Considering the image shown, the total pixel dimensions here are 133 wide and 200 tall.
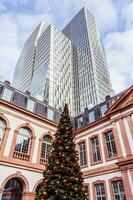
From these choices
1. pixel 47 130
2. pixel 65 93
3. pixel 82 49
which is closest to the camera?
pixel 47 130

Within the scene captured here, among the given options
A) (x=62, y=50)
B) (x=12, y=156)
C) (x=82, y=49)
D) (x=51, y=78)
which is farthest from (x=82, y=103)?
(x=12, y=156)

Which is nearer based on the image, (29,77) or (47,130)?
(47,130)

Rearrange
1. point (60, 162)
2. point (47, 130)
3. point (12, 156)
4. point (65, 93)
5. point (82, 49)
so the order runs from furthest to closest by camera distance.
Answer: point (82, 49) < point (65, 93) < point (47, 130) < point (12, 156) < point (60, 162)

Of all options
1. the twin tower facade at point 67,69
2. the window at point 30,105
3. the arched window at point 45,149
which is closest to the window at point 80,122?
the arched window at point 45,149

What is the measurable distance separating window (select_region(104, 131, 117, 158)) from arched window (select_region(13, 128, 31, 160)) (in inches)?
295

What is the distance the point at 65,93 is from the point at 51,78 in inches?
460

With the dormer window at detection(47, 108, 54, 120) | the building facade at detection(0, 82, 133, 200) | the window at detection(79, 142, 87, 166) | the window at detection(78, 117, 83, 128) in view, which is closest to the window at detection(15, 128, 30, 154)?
the building facade at detection(0, 82, 133, 200)

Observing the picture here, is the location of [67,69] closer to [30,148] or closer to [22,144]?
[30,148]

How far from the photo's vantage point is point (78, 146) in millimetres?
18578

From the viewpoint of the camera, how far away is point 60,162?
9.46 meters

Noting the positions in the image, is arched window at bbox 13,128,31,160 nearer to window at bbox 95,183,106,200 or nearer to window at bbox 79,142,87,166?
window at bbox 79,142,87,166

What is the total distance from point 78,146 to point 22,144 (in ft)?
20.8

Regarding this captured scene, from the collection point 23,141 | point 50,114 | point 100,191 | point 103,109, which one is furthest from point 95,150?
point 23,141

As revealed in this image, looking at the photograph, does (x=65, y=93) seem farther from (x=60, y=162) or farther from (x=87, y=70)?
(x=60, y=162)
